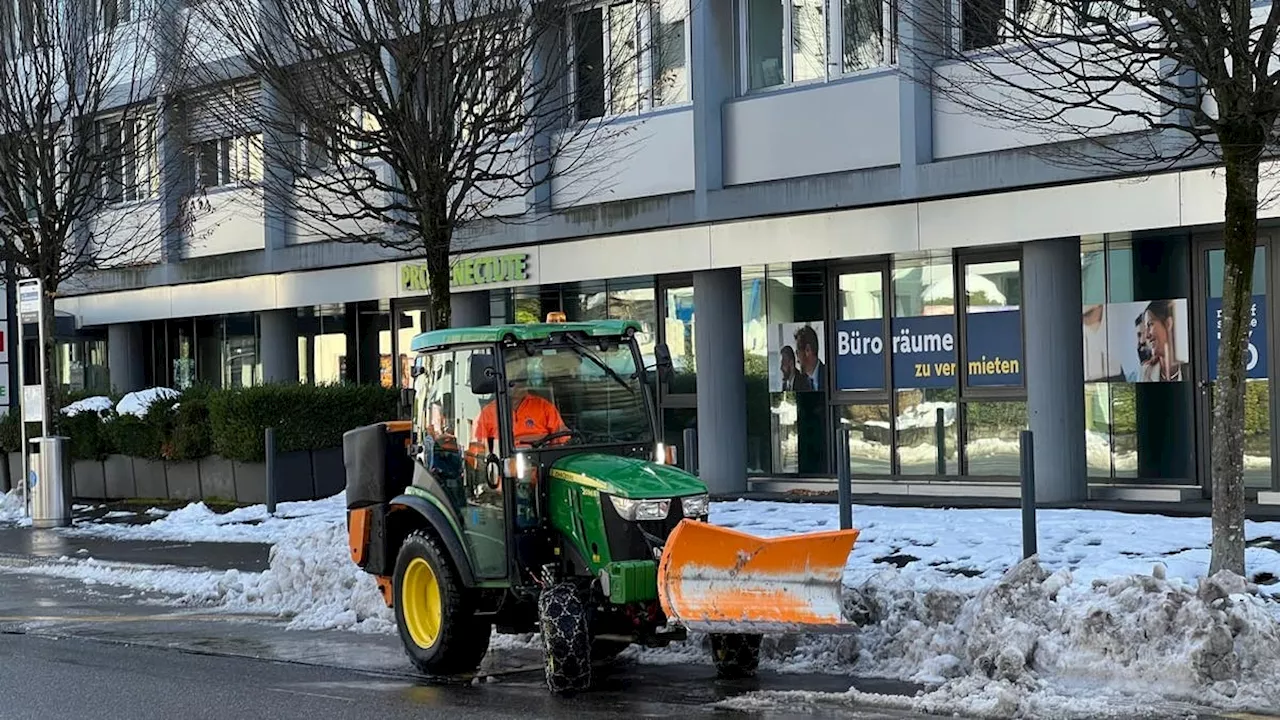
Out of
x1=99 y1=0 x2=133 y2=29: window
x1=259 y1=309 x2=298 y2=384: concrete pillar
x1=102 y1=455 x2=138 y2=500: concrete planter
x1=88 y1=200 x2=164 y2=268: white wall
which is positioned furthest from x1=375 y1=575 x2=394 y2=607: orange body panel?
x1=88 y1=200 x2=164 y2=268: white wall

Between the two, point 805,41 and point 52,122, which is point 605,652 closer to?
point 805,41

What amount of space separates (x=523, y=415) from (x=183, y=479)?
54.1 feet

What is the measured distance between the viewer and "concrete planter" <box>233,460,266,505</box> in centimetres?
2400

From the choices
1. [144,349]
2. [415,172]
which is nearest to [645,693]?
[415,172]

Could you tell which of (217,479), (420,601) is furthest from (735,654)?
(217,479)

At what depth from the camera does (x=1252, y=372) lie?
685 inches

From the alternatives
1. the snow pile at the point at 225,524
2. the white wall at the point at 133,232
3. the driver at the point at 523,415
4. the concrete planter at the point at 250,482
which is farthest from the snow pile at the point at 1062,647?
the white wall at the point at 133,232

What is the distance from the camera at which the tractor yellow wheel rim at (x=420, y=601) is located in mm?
10956

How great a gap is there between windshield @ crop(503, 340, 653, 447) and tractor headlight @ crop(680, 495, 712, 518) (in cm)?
86

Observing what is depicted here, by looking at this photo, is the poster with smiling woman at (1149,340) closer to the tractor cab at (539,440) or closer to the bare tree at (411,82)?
the bare tree at (411,82)

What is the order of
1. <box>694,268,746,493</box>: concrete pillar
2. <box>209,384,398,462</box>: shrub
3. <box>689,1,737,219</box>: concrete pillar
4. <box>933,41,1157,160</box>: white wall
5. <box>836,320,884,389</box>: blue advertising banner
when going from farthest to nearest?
<box>209,384,398,462</box>: shrub < <box>694,268,746,493</box>: concrete pillar < <box>836,320,884,389</box>: blue advertising banner < <box>689,1,737,219</box>: concrete pillar < <box>933,41,1157,160</box>: white wall

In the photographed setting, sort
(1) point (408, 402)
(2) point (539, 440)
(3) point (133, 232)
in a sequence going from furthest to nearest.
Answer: (3) point (133, 232) → (1) point (408, 402) → (2) point (539, 440)

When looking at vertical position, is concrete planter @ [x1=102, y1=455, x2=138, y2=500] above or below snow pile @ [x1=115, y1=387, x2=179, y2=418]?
below

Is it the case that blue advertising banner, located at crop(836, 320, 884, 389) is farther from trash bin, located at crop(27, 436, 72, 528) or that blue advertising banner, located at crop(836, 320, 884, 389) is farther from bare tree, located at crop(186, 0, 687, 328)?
trash bin, located at crop(27, 436, 72, 528)
